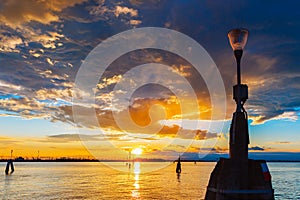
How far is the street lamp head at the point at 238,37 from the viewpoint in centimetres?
1783

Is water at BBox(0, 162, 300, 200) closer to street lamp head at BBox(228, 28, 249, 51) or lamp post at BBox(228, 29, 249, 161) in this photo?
lamp post at BBox(228, 29, 249, 161)

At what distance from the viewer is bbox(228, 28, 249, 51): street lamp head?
1783 cm

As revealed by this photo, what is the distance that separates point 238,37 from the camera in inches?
706

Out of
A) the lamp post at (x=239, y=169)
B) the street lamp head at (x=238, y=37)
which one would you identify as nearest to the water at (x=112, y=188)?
the lamp post at (x=239, y=169)

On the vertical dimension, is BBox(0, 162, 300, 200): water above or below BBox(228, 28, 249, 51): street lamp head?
below

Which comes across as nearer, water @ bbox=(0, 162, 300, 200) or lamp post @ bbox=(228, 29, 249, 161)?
lamp post @ bbox=(228, 29, 249, 161)

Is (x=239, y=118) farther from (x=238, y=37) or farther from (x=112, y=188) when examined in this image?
(x=112, y=188)

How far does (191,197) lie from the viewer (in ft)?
144

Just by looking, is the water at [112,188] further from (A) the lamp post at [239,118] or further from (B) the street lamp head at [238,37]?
(B) the street lamp head at [238,37]

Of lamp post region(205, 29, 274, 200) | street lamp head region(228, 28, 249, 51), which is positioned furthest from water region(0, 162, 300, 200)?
street lamp head region(228, 28, 249, 51)

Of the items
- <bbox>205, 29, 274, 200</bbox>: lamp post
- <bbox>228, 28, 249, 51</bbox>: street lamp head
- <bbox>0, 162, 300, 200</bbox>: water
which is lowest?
<bbox>0, 162, 300, 200</bbox>: water

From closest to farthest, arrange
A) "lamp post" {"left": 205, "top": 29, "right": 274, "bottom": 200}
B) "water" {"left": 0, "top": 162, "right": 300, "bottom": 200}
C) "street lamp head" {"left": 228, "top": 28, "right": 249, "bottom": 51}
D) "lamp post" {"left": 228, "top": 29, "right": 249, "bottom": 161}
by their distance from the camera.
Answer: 1. "lamp post" {"left": 205, "top": 29, "right": 274, "bottom": 200}
2. "lamp post" {"left": 228, "top": 29, "right": 249, "bottom": 161}
3. "street lamp head" {"left": 228, "top": 28, "right": 249, "bottom": 51}
4. "water" {"left": 0, "top": 162, "right": 300, "bottom": 200}

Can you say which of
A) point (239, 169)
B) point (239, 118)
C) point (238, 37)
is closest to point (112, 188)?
point (239, 118)

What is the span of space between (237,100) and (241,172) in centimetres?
393
